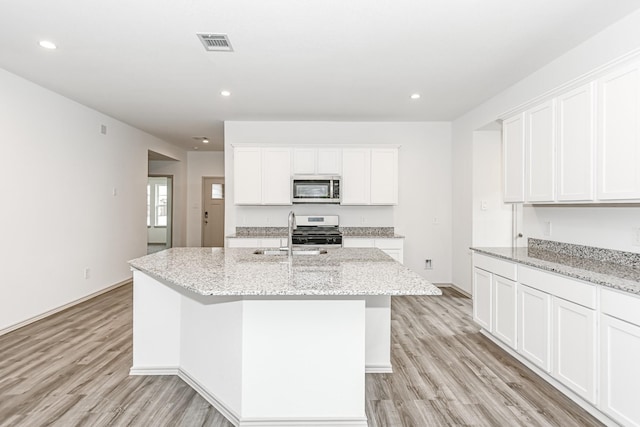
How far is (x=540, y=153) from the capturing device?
3.05m

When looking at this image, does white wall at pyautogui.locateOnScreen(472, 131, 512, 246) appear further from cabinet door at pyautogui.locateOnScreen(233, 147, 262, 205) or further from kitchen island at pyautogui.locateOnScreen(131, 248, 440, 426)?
kitchen island at pyautogui.locateOnScreen(131, 248, 440, 426)

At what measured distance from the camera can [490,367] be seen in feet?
9.68

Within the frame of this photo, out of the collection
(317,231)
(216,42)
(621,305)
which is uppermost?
(216,42)

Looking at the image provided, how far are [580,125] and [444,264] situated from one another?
A: 11.6ft

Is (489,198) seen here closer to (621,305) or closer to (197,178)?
(621,305)

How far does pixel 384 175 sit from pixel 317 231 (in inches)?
49.4

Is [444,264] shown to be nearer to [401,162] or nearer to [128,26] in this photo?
[401,162]

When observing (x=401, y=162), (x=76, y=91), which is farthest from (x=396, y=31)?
(x=76, y=91)

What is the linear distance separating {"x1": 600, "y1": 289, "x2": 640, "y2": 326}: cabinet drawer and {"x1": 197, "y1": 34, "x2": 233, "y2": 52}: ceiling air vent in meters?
3.00

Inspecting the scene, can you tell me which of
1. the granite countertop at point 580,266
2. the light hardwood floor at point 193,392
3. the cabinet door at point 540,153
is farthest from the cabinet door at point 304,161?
the cabinet door at point 540,153

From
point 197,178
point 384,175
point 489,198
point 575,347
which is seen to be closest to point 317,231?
point 384,175

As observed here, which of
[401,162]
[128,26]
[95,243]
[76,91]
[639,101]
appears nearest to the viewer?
[639,101]

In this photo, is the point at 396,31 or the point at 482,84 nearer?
the point at 396,31

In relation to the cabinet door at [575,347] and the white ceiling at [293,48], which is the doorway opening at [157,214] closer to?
the white ceiling at [293,48]
